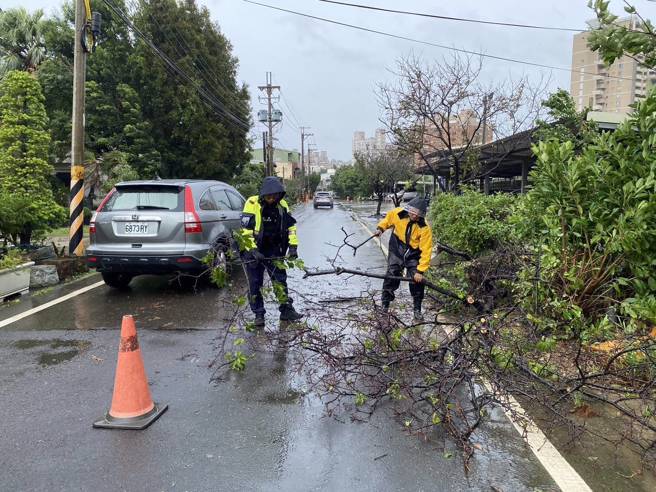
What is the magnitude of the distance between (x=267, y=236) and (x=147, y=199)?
97.1 inches

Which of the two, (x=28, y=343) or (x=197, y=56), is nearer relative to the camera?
(x=28, y=343)

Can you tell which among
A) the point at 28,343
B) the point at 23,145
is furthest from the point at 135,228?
the point at 23,145

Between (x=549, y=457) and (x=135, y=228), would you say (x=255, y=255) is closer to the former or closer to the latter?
(x=135, y=228)

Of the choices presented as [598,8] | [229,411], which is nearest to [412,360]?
[229,411]

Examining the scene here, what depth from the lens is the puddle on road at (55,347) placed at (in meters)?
4.89

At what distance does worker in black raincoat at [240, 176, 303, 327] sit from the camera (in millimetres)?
5824

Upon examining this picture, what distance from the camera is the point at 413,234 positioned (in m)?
6.00

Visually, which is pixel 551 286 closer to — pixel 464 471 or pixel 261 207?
pixel 464 471

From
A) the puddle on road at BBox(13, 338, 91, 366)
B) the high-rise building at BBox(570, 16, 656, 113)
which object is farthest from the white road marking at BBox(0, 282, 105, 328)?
the high-rise building at BBox(570, 16, 656, 113)

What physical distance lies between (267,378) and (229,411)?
68cm

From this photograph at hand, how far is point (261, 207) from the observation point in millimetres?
5957

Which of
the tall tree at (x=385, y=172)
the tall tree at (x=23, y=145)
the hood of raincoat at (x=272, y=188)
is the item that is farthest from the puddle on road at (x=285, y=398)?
the tall tree at (x=385, y=172)

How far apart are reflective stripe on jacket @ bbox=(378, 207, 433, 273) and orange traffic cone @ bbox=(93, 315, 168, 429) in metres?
3.14

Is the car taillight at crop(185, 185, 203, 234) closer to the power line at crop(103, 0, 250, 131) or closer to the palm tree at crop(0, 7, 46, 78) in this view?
the power line at crop(103, 0, 250, 131)
